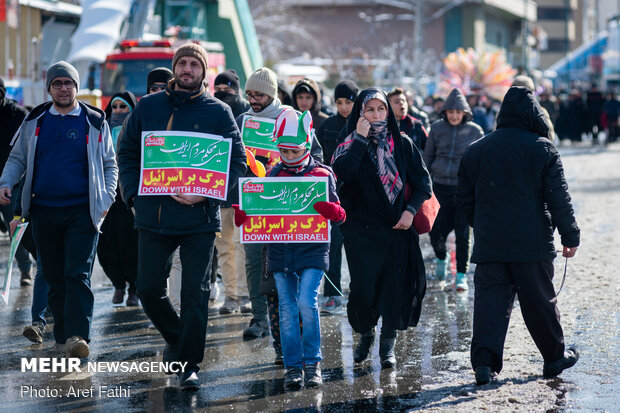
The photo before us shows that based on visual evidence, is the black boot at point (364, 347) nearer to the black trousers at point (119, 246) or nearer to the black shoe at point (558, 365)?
the black shoe at point (558, 365)

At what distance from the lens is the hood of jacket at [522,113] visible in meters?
6.53

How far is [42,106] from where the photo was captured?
24.2ft

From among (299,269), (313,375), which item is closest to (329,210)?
(299,269)

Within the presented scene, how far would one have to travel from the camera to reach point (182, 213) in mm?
6344

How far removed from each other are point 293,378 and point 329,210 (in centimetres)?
104

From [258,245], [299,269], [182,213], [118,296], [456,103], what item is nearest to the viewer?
[182,213]

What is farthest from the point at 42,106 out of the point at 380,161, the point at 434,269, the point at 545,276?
the point at 434,269

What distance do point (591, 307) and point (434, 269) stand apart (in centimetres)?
284

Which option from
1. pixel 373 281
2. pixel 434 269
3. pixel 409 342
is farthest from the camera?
pixel 434 269

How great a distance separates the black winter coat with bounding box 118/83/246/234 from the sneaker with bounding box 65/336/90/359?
1190 millimetres

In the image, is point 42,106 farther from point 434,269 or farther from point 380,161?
point 434,269

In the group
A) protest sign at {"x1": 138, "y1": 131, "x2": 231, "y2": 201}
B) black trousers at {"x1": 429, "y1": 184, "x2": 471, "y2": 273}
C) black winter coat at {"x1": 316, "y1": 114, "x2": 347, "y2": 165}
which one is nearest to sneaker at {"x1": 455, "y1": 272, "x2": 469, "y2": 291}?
black trousers at {"x1": 429, "y1": 184, "x2": 471, "y2": 273}

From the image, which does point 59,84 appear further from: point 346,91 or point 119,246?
point 346,91

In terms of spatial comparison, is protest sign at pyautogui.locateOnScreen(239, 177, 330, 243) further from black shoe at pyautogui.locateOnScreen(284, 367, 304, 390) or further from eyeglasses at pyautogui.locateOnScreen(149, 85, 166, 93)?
eyeglasses at pyautogui.locateOnScreen(149, 85, 166, 93)
